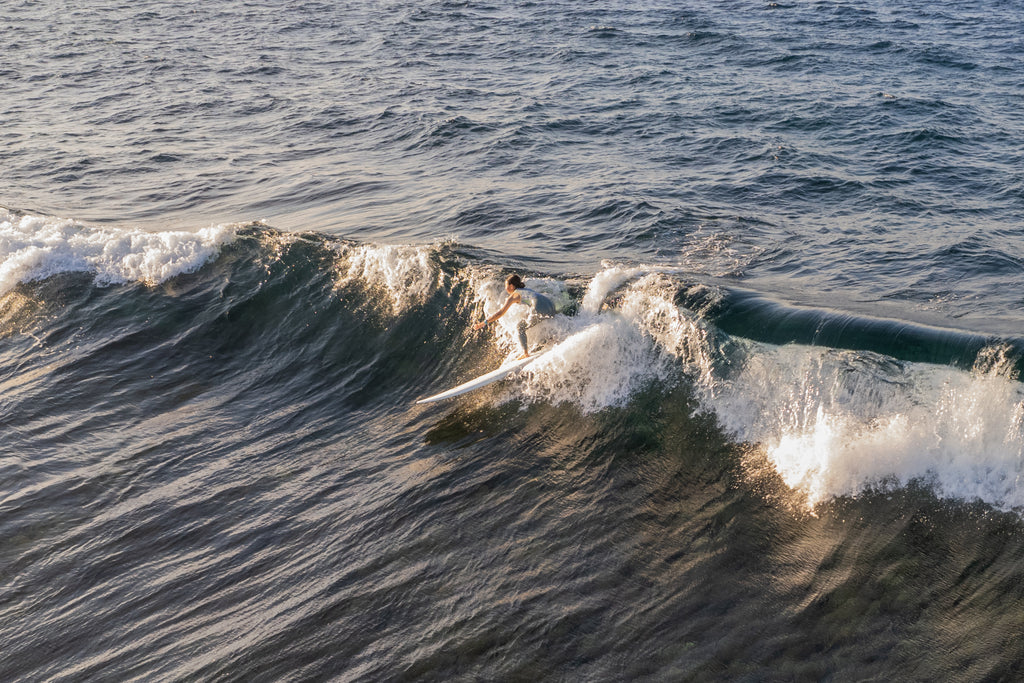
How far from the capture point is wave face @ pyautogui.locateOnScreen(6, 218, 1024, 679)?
691 centimetres

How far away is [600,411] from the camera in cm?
964

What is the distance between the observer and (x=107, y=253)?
14.5m

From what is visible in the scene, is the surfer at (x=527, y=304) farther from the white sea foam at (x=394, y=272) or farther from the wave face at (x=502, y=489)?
the white sea foam at (x=394, y=272)

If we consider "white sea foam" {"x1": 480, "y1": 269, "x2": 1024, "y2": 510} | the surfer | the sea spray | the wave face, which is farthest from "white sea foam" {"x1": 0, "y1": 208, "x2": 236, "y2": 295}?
"white sea foam" {"x1": 480, "y1": 269, "x2": 1024, "y2": 510}

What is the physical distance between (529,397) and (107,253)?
8948mm

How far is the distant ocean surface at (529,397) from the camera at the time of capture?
22.8 ft

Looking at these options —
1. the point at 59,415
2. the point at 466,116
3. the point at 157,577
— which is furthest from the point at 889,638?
the point at 466,116

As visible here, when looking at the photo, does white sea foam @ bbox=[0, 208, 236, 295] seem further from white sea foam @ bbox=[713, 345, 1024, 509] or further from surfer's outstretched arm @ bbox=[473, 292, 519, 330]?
white sea foam @ bbox=[713, 345, 1024, 509]

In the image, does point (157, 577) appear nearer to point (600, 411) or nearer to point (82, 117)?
point (600, 411)

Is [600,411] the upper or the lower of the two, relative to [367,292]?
lower

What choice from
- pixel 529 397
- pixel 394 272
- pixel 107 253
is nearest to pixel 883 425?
pixel 529 397

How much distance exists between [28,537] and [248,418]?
279 centimetres

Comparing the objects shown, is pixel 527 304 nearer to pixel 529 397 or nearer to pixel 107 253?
pixel 529 397

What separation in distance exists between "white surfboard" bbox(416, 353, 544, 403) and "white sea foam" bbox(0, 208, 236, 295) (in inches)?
242
